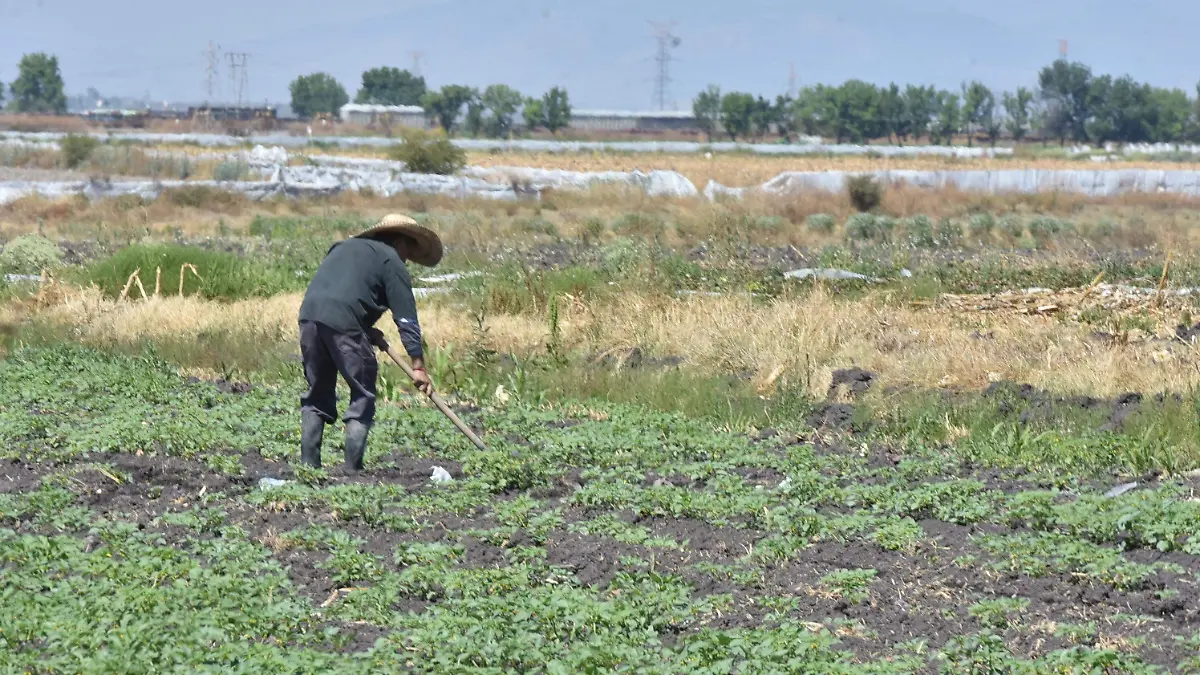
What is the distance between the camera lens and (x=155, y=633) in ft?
16.7

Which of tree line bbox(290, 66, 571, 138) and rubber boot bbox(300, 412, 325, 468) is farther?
tree line bbox(290, 66, 571, 138)

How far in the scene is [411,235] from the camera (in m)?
8.32

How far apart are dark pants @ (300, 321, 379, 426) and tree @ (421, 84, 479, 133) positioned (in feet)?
392

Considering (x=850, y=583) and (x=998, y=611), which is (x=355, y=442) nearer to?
(x=850, y=583)

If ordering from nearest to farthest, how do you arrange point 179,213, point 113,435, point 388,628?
1. point 388,628
2. point 113,435
3. point 179,213

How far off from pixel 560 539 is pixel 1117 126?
13389 centimetres

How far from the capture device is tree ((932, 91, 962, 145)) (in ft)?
424

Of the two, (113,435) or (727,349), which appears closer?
(113,435)

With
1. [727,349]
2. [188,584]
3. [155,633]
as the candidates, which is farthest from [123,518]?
[727,349]

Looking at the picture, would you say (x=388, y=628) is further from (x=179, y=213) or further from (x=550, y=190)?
(x=550, y=190)

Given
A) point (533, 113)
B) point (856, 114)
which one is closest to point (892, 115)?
point (856, 114)

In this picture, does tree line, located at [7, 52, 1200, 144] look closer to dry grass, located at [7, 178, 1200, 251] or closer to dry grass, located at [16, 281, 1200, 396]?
dry grass, located at [7, 178, 1200, 251]

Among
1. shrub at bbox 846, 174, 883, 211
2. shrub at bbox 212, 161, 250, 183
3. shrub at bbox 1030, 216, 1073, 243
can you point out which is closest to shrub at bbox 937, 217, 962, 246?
shrub at bbox 1030, 216, 1073, 243

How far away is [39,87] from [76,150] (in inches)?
4802
